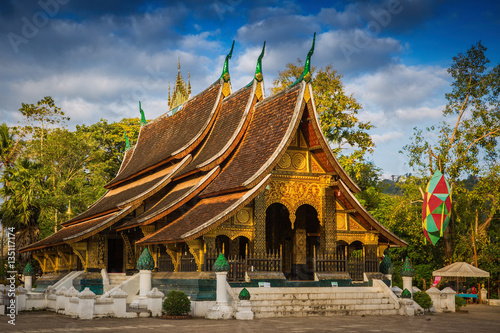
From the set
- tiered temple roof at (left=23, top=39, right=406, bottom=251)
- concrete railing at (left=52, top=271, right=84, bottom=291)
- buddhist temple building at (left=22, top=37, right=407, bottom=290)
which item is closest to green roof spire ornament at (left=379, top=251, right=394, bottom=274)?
buddhist temple building at (left=22, top=37, right=407, bottom=290)

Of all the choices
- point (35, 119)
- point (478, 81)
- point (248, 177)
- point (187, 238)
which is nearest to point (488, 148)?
point (478, 81)

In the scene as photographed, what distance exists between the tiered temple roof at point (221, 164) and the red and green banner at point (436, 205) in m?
3.38

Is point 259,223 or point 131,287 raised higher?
point 259,223

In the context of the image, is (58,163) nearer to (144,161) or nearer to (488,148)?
(144,161)

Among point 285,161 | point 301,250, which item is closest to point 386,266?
point 301,250

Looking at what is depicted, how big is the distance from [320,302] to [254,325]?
3.72 m

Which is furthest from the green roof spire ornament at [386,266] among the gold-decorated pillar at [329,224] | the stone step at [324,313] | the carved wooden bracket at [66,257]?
the carved wooden bracket at [66,257]

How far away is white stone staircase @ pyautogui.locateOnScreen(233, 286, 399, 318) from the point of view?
15.1m

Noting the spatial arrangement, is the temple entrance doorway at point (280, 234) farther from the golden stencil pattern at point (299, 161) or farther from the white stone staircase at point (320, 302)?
the white stone staircase at point (320, 302)

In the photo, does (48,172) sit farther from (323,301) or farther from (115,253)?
(323,301)

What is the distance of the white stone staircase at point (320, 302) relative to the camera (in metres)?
15.1

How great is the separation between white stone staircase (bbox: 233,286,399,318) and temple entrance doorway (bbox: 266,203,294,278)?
3.80 m

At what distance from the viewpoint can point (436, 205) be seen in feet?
72.1

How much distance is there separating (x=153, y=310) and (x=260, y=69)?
9000 millimetres
